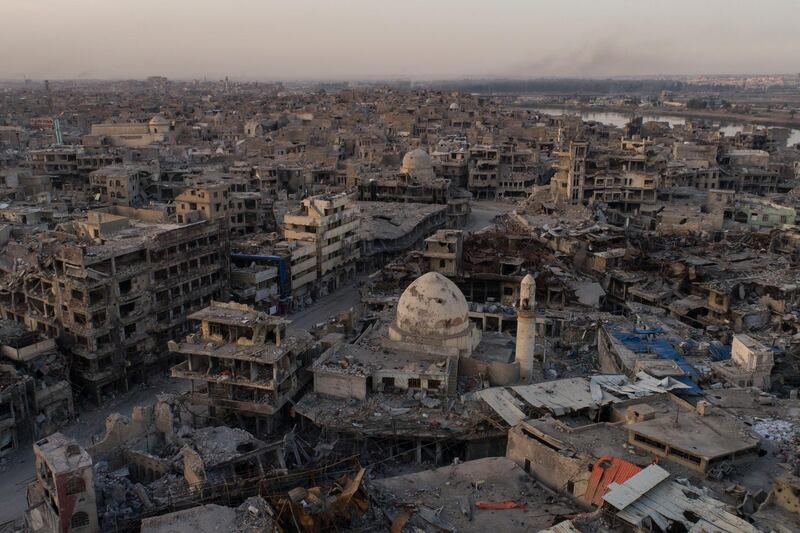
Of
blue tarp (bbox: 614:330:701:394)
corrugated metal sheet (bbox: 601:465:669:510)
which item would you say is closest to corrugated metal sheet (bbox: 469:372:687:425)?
blue tarp (bbox: 614:330:701:394)

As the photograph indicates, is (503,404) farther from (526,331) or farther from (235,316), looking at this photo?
(235,316)

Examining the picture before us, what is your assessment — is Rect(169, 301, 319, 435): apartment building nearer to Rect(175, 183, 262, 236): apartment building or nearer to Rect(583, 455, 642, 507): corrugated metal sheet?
Rect(583, 455, 642, 507): corrugated metal sheet

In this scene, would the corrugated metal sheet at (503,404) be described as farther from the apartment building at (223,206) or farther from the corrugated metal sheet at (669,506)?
the apartment building at (223,206)

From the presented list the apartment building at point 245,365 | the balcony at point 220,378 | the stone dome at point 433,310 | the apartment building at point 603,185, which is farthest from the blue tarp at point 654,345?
the apartment building at point 603,185

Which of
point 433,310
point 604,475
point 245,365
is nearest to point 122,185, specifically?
point 245,365

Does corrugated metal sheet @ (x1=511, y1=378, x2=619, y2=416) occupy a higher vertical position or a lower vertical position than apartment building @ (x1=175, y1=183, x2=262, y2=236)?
lower
